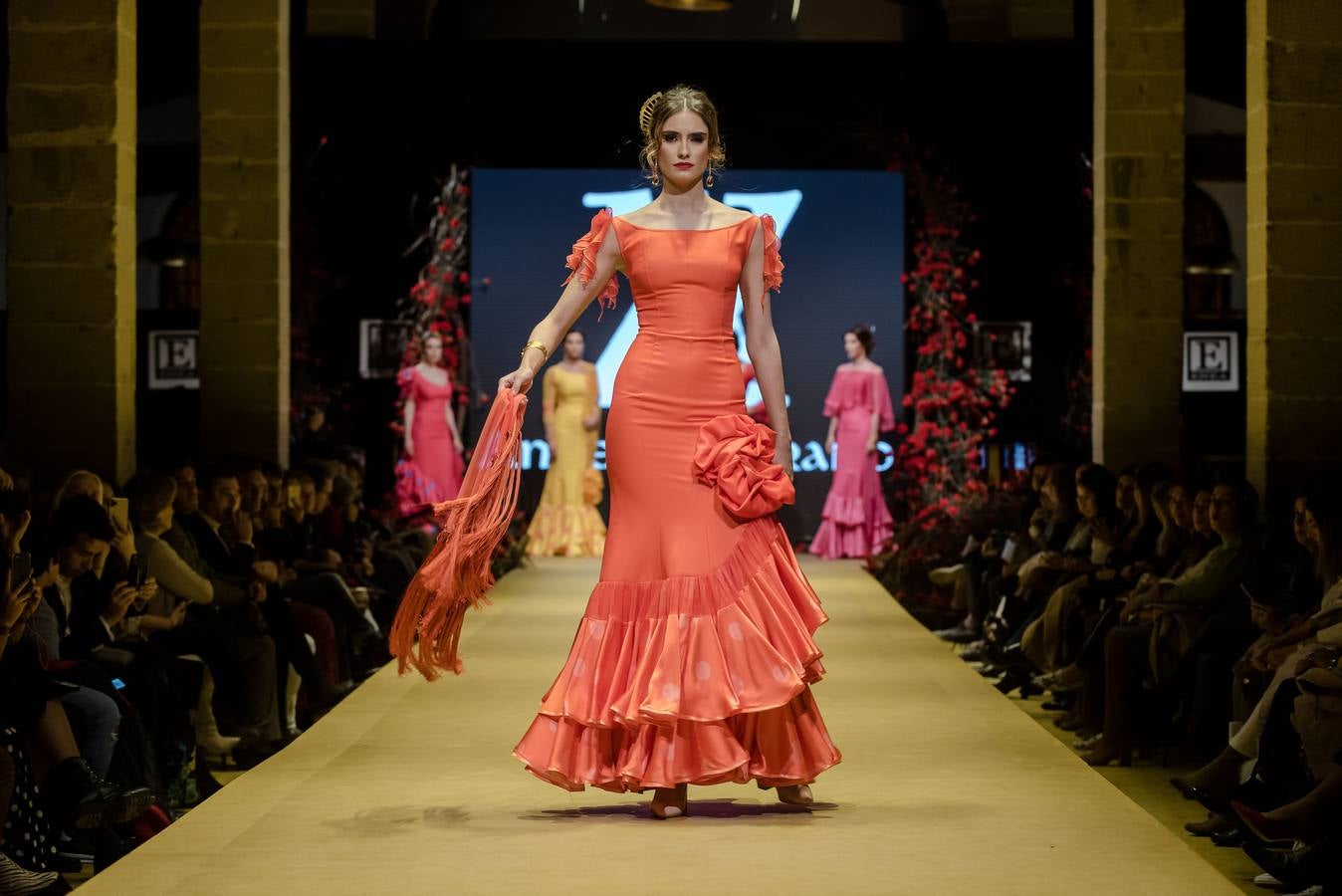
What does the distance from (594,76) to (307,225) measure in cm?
205

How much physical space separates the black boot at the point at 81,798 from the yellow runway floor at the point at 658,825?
0.48ft

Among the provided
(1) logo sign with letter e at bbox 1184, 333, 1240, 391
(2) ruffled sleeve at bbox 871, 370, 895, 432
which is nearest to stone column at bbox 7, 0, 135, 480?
(2) ruffled sleeve at bbox 871, 370, 895, 432

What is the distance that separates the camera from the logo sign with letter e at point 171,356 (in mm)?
12034

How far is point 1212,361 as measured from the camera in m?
13.1

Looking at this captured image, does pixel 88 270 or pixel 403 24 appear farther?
pixel 403 24

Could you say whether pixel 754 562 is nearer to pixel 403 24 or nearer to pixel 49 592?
pixel 49 592

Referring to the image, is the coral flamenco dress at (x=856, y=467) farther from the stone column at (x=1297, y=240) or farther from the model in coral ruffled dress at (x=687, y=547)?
the model in coral ruffled dress at (x=687, y=547)

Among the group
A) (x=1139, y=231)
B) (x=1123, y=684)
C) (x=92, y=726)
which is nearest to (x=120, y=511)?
(x=92, y=726)

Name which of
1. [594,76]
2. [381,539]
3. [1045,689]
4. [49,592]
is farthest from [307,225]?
[49,592]

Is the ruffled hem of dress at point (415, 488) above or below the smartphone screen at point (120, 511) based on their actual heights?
below

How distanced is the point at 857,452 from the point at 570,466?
1750 mm

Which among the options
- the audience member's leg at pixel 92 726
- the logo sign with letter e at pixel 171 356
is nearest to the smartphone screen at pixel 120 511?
the audience member's leg at pixel 92 726

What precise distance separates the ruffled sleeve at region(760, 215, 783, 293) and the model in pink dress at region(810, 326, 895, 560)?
801cm

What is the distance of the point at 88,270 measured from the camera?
688cm
